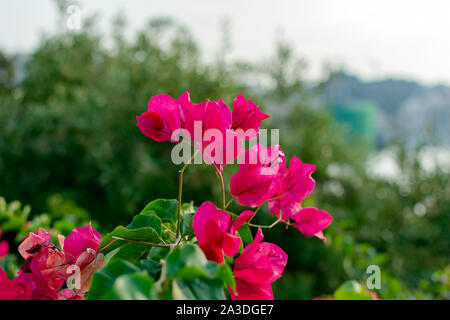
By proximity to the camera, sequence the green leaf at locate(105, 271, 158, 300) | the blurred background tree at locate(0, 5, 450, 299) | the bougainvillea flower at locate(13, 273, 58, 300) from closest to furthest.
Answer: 1. the green leaf at locate(105, 271, 158, 300)
2. the bougainvillea flower at locate(13, 273, 58, 300)
3. the blurred background tree at locate(0, 5, 450, 299)

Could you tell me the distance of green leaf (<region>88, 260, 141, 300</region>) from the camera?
24 centimetres

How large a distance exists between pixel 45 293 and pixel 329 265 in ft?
4.68

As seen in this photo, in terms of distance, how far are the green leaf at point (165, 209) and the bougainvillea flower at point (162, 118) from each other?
8 cm

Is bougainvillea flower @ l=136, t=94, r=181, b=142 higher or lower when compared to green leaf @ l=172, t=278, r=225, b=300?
higher

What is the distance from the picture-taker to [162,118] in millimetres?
334

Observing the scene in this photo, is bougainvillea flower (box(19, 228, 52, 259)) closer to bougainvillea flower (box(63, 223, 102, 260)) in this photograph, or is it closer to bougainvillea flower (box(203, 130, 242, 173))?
bougainvillea flower (box(63, 223, 102, 260))

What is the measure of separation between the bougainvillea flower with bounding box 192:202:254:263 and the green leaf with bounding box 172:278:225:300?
0.13 ft

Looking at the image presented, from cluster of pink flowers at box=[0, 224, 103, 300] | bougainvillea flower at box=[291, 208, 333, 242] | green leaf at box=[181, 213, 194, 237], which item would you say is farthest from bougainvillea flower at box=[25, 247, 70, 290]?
bougainvillea flower at box=[291, 208, 333, 242]

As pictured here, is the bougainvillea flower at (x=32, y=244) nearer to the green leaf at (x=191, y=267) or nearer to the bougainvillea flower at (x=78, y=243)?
the bougainvillea flower at (x=78, y=243)

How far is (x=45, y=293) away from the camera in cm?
32

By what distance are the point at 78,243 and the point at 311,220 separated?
0.21 meters

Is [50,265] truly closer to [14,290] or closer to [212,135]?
[14,290]

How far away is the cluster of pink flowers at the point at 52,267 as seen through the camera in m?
0.30
